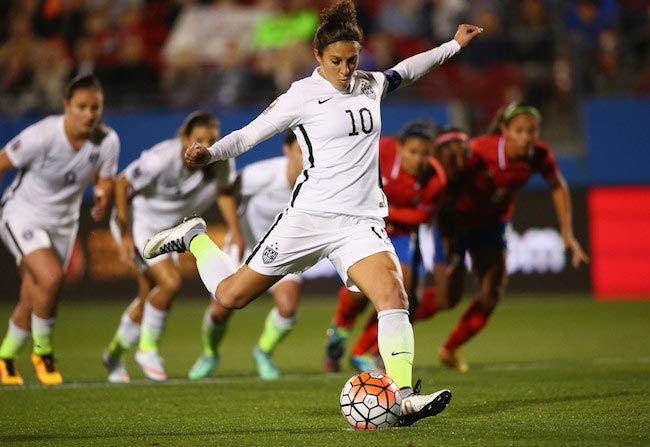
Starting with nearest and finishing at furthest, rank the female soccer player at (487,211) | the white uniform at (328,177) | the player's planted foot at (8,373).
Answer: the white uniform at (328,177) < the player's planted foot at (8,373) < the female soccer player at (487,211)

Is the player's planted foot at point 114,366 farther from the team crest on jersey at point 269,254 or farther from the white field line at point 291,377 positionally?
the team crest on jersey at point 269,254

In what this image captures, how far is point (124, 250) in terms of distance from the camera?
966 centimetres

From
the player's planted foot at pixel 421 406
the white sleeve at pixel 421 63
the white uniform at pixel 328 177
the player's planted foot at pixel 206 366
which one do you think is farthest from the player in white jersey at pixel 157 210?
the player's planted foot at pixel 421 406

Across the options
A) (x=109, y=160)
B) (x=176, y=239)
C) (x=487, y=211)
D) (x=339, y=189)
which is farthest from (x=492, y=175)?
(x=339, y=189)

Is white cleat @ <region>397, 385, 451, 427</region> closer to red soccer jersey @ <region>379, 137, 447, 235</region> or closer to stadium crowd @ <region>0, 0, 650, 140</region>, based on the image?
red soccer jersey @ <region>379, 137, 447, 235</region>

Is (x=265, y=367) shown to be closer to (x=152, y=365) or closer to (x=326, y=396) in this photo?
(x=152, y=365)

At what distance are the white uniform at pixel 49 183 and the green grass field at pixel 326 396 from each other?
4.03ft

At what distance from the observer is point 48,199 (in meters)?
9.75

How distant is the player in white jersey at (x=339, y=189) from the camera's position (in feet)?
22.1

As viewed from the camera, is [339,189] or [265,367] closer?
[339,189]

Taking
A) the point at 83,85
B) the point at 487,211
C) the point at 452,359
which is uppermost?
the point at 83,85

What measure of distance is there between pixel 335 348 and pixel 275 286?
0.78 meters

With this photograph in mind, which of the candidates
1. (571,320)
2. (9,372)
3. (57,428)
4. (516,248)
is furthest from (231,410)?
(516,248)

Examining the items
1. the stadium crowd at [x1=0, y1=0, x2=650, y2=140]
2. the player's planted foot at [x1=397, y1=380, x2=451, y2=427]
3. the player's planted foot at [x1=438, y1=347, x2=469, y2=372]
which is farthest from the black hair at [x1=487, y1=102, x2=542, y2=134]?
Answer: the stadium crowd at [x1=0, y1=0, x2=650, y2=140]
